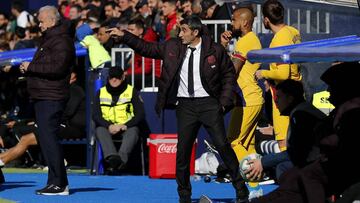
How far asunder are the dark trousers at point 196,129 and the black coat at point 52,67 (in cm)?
203

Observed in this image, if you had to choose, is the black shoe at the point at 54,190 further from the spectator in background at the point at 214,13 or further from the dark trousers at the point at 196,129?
the spectator in background at the point at 214,13

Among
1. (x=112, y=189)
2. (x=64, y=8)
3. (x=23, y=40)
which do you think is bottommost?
(x=112, y=189)

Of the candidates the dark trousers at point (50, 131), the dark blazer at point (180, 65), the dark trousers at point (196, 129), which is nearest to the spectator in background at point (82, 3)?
the dark trousers at point (50, 131)

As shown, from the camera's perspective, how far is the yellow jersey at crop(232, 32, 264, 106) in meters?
14.6

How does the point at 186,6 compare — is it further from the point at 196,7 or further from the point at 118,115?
the point at 118,115

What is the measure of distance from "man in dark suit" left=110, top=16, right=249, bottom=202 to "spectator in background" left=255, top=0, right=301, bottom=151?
1.55 feet

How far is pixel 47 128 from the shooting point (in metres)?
15.1

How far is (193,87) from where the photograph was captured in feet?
45.6

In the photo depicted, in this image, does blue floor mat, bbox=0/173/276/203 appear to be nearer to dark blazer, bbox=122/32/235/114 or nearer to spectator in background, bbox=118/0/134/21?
dark blazer, bbox=122/32/235/114

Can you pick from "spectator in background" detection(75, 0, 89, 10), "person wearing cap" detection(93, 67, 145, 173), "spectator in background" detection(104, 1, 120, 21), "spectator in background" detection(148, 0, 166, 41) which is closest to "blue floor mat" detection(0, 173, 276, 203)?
"person wearing cap" detection(93, 67, 145, 173)

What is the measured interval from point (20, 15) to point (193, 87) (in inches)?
623

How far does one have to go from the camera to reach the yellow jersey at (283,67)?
44.9 feet

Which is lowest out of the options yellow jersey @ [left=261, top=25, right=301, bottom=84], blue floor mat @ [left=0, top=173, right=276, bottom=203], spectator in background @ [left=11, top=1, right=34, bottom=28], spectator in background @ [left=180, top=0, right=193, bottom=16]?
blue floor mat @ [left=0, top=173, right=276, bottom=203]

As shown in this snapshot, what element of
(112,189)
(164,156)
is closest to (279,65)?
(112,189)
